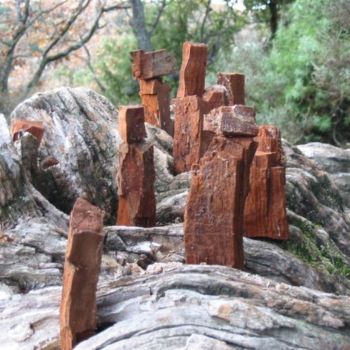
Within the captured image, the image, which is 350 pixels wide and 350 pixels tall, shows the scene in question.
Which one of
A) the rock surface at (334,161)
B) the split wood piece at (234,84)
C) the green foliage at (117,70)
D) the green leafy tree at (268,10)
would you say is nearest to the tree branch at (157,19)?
the green foliage at (117,70)

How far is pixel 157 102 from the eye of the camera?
4.01m

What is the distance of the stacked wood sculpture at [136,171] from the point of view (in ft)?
8.82

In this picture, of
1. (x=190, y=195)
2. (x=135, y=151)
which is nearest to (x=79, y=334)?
(x=190, y=195)

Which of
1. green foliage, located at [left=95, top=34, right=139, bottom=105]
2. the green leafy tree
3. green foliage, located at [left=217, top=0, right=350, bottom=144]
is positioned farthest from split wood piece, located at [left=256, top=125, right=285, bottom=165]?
the green leafy tree

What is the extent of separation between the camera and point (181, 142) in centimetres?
334

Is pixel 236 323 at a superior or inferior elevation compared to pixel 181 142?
inferior

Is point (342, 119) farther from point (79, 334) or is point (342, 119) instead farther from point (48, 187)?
point (79, 334)

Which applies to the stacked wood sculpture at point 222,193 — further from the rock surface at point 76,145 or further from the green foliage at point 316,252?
the rock surface at point 76,145

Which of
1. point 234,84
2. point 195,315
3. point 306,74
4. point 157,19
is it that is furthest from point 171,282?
point 157,19

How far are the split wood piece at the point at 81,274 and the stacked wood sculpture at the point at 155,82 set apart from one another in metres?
2.15

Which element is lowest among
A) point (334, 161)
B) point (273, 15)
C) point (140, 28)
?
point (334, 161)

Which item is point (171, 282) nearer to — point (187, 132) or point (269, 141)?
point (269, 141)

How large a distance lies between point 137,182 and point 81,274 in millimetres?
945

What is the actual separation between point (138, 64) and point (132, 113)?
130cm
